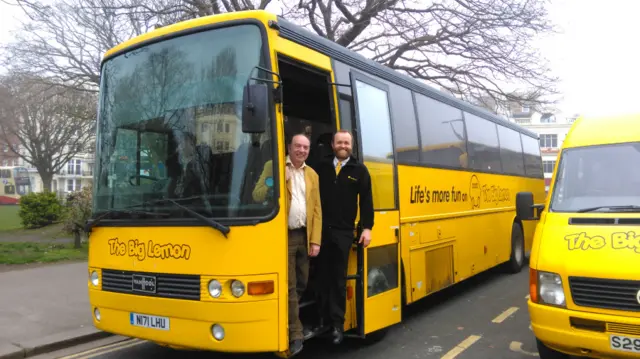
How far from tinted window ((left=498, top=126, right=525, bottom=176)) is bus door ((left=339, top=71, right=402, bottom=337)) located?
5.40m

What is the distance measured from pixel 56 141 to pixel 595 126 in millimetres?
39661

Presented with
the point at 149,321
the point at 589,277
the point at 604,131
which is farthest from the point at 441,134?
the point at 149,321

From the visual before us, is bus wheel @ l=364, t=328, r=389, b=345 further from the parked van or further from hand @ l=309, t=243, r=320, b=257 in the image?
the parked van

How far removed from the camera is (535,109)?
60.5 feet

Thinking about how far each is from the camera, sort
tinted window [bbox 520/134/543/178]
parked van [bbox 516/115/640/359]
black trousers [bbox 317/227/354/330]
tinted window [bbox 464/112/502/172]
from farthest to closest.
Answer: tinted window [bbox 520/134/543/178] < tinted window [bbox 464/112/502/172] < black trousers [bbox 317/227/354/330] < parked van [bbox 516/115/640/359]

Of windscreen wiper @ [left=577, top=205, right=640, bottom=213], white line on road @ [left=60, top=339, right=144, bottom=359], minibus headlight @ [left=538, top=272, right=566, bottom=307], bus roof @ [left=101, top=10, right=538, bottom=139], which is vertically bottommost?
white line on road @ [left=60, top=339, right=144, bottom=359]

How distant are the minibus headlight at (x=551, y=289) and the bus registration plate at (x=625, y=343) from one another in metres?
0.45

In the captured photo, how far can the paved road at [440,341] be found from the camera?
5828 millimetres

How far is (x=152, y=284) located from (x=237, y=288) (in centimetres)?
86

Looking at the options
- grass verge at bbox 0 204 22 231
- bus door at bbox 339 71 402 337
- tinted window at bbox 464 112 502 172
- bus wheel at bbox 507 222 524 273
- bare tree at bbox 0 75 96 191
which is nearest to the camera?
bus door at bbox 339 71 402 337

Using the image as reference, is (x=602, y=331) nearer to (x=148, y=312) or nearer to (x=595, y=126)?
(x=595, y=126)

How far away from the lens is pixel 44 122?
119 ft

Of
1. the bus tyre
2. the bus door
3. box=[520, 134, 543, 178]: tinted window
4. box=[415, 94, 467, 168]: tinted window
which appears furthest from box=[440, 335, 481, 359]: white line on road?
box=[520, 134, 543, 178]: tinted window

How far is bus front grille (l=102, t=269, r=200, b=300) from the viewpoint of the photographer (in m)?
4.48
